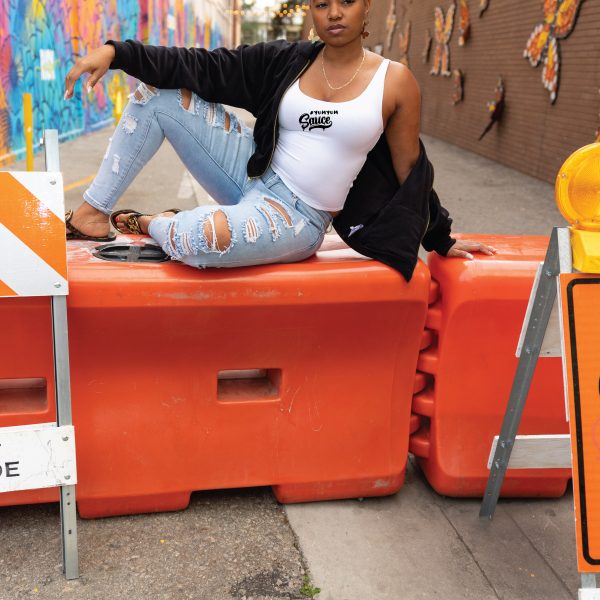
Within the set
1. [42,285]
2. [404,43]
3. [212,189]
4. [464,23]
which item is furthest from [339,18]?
[404,43]

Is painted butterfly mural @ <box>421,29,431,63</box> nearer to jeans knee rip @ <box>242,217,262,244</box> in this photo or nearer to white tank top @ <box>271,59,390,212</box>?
white tank top @ <box>271,59,390,212</box>

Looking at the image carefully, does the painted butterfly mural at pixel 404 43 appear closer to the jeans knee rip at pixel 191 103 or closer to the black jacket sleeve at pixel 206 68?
the black jacket sleeve at pixel 206 68

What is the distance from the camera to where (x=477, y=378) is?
2.62 m

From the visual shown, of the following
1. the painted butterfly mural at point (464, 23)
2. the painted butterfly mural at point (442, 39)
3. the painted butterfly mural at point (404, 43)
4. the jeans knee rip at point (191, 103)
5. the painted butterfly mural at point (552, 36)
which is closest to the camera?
the jeans knee rip at point (191, 103)

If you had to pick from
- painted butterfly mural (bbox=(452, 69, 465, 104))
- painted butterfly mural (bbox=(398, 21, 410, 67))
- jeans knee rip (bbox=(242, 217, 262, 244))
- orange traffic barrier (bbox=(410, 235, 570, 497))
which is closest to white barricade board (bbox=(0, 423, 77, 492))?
jeans knee rip (bbox=(242, 217, 262, 244))

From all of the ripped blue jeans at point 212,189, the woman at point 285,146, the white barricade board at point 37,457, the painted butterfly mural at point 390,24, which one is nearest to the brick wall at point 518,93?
the painted butterfly mural at point 390,24

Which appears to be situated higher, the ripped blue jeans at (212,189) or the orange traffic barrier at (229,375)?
the ripped blue jeans at (212,189)

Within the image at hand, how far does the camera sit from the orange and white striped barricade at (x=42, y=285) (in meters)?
1.94

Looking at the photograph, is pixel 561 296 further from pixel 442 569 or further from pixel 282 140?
pixel 282 140

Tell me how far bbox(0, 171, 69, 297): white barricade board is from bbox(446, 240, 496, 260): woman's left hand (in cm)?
140

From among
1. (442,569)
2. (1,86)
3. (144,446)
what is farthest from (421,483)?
(1,86)

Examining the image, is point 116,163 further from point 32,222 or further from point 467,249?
point 467,249

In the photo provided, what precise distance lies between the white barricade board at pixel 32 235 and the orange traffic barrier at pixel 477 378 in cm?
135

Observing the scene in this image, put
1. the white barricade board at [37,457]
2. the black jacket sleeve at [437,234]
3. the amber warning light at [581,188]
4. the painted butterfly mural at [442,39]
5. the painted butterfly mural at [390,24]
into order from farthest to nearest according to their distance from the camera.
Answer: the painted butterfly mural at [390,24] < the painted butterfly mural at [442,39] < the black jacket sleeve at [437,234] < the white barricade board at [37,457] < the amber warning light at [581,188]
